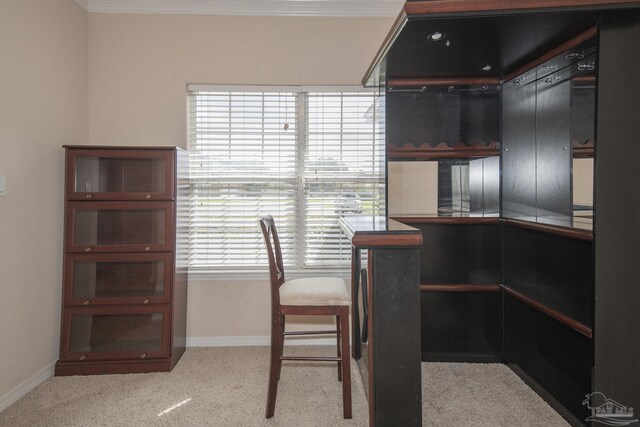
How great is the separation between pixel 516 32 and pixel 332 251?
6.46 ft

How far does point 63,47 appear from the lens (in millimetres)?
2834

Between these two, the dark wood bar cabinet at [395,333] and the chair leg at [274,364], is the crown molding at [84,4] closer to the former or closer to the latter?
the chair leg at [274,364]

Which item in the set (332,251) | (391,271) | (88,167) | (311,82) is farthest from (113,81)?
(391,271)

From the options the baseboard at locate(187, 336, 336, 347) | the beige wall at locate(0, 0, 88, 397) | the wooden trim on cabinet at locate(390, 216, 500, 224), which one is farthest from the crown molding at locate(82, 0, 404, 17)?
the baseboard at locate(187, 336, 336, 347)

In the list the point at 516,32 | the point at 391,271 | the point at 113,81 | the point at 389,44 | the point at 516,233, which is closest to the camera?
the point at 391,271

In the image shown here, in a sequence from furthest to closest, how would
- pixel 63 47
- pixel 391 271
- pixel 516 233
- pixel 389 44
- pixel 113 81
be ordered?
Answer: pixel 113 81 → pixel 63 47 → pixel 516 233 → pixel 389 44 → pixel 391 271

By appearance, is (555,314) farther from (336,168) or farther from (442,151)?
(336,168)

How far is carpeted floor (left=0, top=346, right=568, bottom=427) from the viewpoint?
2133 mm

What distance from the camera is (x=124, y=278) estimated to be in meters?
2.83

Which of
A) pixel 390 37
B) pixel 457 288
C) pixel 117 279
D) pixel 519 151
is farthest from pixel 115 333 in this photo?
pixel 519 151

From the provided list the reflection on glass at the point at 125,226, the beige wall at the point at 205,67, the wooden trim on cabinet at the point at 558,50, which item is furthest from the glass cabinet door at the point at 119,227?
the wooden trim on cabinet at the point at 558,50

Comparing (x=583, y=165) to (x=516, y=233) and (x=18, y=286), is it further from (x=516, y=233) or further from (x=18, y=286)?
(x=18, y=286)

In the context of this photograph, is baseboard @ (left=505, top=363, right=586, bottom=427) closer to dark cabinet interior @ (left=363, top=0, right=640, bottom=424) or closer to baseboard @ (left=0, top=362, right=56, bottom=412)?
dark cabinet interior @ (left=363, top=0, right=640, bottom=424)

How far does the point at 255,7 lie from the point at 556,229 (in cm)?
267
